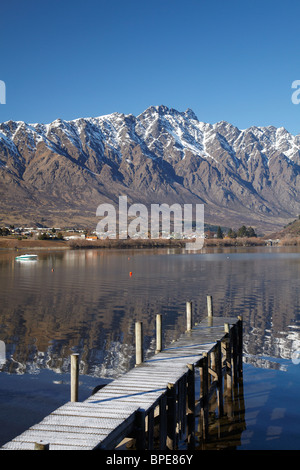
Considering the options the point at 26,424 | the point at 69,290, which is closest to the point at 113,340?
the point at 26,424

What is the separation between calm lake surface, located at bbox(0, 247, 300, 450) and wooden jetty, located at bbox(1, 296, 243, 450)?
85.5 inches

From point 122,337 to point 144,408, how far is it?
21239mm

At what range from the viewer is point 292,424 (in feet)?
61.4

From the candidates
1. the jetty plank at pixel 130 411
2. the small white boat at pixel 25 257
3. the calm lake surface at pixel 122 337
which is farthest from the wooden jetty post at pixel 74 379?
the small white boat at pixel 25 257

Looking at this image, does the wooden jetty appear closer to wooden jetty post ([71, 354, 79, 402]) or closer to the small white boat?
wooden jetty post ([71, 354, 79, 402])

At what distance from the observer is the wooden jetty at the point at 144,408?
37.6 ft

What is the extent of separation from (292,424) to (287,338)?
15423 mm

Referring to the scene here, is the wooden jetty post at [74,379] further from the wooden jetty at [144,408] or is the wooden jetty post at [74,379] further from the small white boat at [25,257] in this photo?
the small white boat at [25,257]

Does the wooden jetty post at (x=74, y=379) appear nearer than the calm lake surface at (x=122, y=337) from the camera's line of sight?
Yes

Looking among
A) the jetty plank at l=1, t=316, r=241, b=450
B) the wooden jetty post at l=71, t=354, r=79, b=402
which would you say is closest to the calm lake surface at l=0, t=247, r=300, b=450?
the jetty plank at l=1, t=316, r=241, b=450

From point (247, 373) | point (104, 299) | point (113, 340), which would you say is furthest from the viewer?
point (104, 299)

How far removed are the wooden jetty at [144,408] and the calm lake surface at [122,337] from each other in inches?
85.5

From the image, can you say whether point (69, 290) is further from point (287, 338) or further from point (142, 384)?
point (142, 384)
